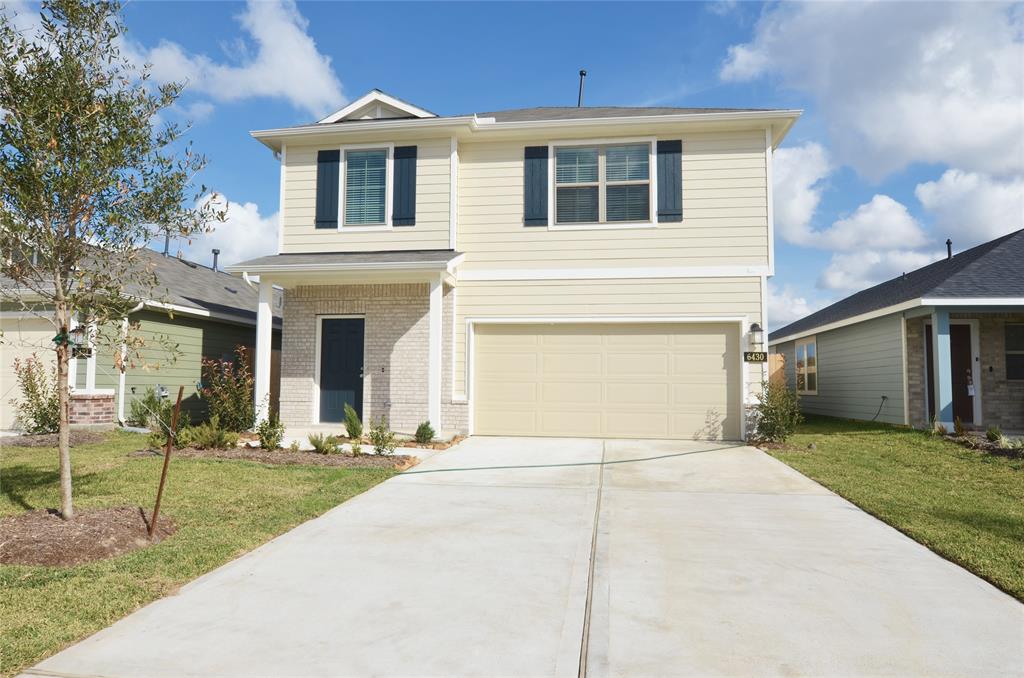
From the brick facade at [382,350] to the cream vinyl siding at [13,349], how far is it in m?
4.74

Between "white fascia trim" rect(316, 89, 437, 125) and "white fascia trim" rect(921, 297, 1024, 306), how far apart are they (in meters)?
9.87

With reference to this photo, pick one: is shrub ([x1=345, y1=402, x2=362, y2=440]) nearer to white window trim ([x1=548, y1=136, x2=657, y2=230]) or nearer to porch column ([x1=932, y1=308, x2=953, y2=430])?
white window trim ([x1=548, y1=136, x2=657, y2=230])

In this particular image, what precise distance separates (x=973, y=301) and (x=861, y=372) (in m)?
3.98

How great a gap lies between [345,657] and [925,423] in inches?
512

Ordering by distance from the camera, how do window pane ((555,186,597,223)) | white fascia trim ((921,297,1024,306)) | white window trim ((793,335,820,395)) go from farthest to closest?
white window trim ((793,335,820,395)) → window pane ((555,186,597,223)) → white fascia trim ((921,297,1024,306))

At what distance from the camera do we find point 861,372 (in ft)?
49.1

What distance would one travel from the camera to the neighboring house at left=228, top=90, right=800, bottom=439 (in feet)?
36.7

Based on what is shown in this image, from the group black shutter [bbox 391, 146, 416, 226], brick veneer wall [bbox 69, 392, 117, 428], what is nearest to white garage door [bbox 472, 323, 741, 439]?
black shutter [bbox 391, 146, 416, 226]

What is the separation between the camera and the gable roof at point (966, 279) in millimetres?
11453

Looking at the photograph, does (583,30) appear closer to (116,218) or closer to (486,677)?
(116,218)

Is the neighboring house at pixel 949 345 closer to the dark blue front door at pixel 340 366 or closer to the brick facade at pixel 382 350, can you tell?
the brick facade at pixel 382 350

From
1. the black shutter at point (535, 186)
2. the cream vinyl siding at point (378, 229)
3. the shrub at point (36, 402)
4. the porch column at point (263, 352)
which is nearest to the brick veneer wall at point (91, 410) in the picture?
the shrub at point (36, 402)

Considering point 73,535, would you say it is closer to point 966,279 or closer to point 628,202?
point 628,202

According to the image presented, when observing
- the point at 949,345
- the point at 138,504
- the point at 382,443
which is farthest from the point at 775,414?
the point at 138,504
